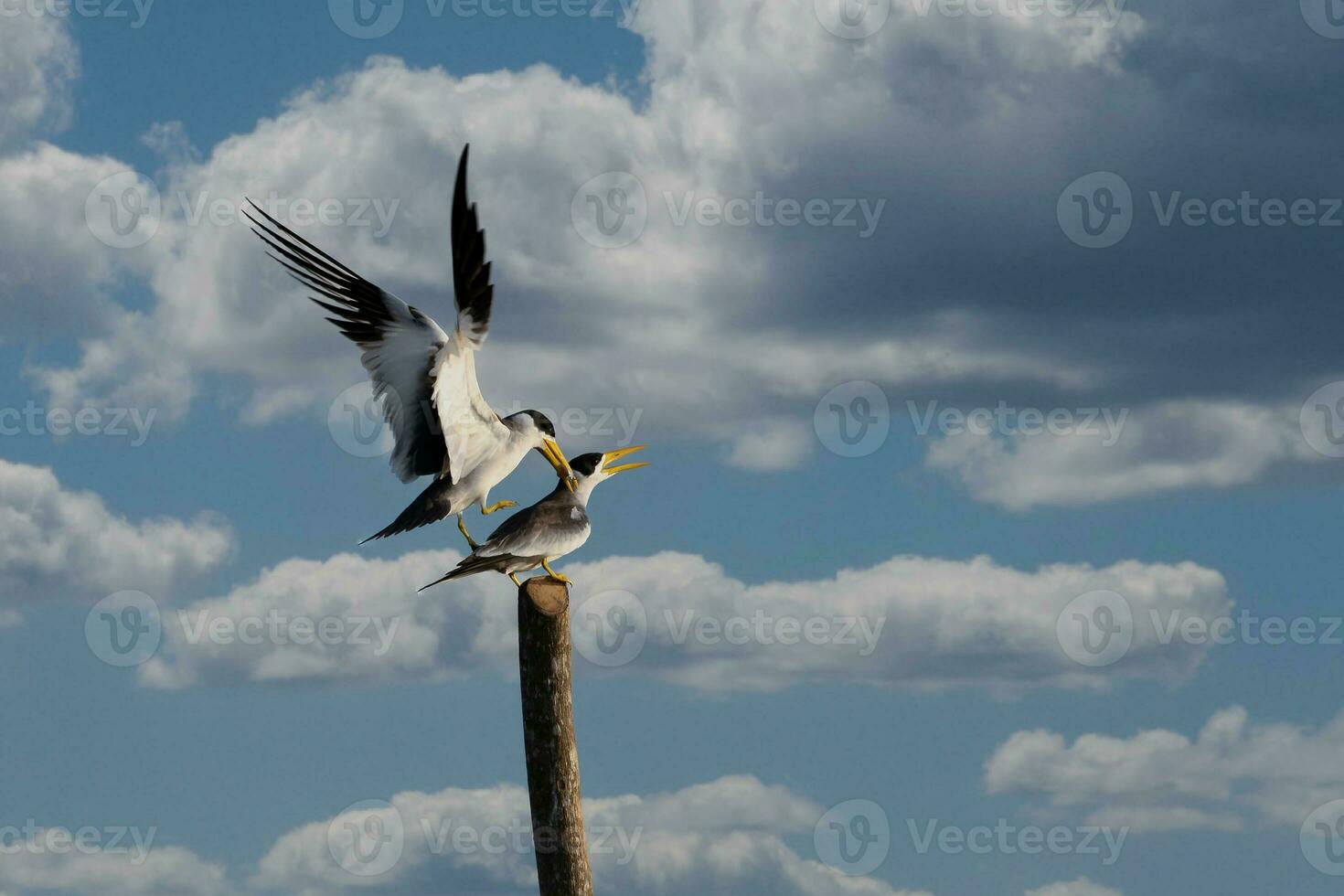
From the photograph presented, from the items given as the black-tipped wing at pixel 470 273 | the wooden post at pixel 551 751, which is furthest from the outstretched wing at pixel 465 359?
the wooden post at pixel 551 751

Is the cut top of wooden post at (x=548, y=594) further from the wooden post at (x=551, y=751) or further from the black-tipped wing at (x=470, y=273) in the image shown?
the black-tipped wing at (x=470, y=273)

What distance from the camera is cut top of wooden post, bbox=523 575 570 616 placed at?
12164 mm

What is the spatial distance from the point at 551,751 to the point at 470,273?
190 inches

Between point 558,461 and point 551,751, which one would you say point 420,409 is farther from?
point 551,751

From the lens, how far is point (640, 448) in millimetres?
14672

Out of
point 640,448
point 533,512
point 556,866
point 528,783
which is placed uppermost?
point 640,448

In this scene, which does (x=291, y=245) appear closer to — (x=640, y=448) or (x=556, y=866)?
(x=640, y=448)

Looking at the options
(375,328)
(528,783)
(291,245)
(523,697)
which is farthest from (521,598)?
(291,245)

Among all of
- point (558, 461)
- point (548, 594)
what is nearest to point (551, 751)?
point (548, 594)

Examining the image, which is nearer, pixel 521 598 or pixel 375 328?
pixel 521 598

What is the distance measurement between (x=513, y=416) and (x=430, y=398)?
1026mm

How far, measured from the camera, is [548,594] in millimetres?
12320

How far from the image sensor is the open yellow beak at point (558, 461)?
45.8 ft

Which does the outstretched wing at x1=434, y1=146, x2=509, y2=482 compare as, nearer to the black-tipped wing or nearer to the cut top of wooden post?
the black-tipped wing
